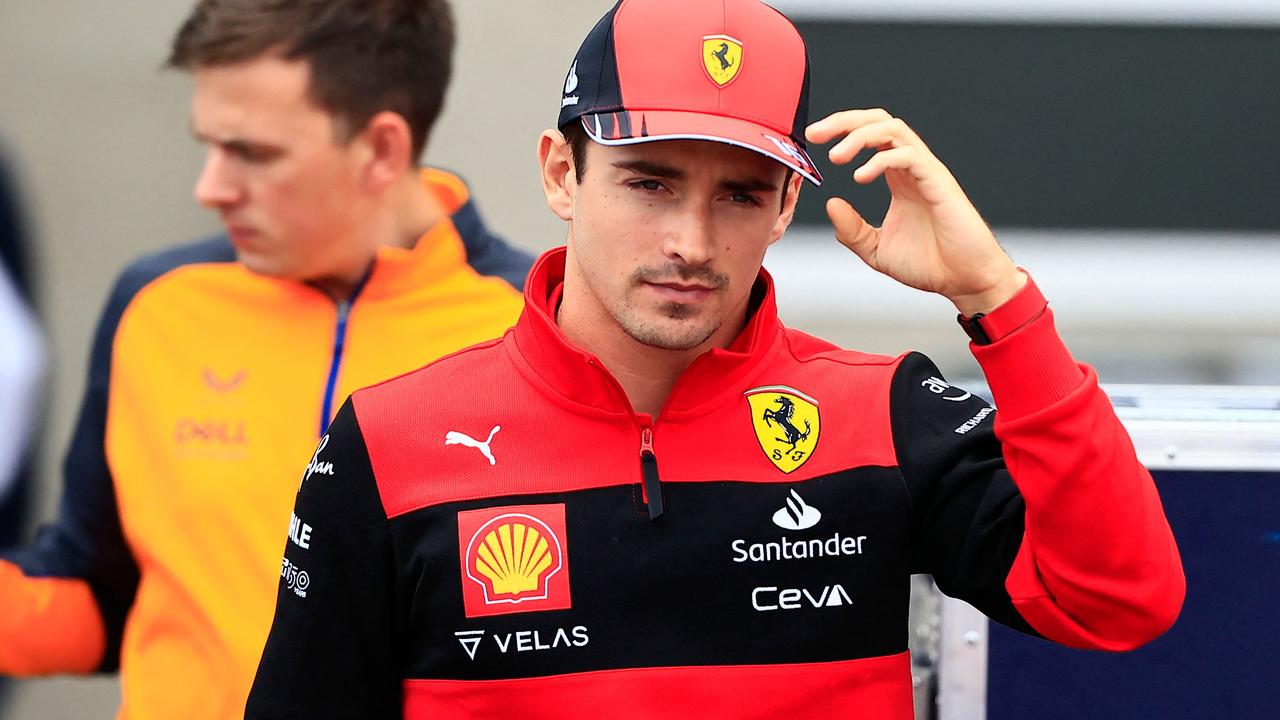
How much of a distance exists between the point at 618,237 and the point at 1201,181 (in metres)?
2.81

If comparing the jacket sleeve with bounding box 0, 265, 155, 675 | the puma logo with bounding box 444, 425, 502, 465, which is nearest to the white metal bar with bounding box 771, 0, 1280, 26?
the jacket sleeve with bounding box 0, 265, 155, 675

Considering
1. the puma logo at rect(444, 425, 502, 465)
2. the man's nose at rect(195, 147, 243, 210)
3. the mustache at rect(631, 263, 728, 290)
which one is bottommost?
the puma logo at rect(444, 425, 502, 465)

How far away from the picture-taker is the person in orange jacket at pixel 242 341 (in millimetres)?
2721

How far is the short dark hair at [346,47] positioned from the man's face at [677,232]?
1.07 metres

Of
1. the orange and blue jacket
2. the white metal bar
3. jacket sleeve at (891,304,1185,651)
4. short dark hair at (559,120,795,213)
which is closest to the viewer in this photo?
jacket sleeve at (891,304,1185,651)

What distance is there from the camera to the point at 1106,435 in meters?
1.70

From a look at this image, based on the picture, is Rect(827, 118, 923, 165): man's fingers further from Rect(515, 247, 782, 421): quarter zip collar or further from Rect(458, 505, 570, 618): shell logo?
Rect(458, 505, 570, 618): shell logo

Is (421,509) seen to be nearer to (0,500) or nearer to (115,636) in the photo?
(115,636)

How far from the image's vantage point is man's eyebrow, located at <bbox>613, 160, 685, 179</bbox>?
73.0 inches

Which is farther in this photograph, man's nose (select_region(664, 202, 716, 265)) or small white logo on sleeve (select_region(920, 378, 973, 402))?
small white logo on sleeve (select_region(920, 378, 973, 402))

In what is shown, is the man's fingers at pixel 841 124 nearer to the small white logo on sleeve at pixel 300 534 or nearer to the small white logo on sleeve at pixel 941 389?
the small white logo on sleeve at pixel 941 389

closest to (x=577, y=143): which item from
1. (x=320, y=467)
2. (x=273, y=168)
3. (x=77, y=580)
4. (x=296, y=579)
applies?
(x=320, y=467)

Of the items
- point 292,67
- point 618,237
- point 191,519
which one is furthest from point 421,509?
point 292,67

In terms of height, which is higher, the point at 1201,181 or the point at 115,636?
the point at 1201,181
